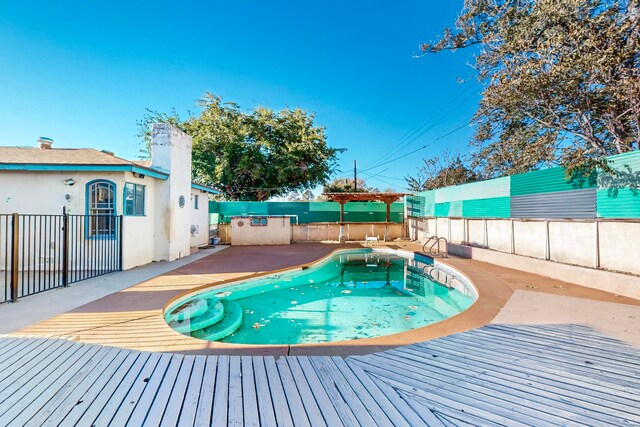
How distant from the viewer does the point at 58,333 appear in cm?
303

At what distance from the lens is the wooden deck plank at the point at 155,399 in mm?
1551

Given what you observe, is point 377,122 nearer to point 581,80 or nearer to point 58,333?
point 581,80

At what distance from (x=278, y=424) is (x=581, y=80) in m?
9.33

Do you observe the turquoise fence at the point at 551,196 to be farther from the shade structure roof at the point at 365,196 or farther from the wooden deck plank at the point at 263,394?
the wooden deck plank at the point at 263,394

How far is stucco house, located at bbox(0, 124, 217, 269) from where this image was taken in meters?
6.38

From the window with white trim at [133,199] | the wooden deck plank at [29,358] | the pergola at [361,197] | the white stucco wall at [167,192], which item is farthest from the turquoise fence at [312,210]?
the wooden deck plank at [29,358]

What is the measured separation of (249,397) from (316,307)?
13.4 ft

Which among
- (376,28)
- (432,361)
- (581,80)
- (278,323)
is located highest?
(376,28)

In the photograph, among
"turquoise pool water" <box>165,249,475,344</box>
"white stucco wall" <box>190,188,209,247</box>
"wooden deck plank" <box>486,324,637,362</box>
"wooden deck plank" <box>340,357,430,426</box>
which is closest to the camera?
"wooden deck plank" <box>340,357,430,426</box>

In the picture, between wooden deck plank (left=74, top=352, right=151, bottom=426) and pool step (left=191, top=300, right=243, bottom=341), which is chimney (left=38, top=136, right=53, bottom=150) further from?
wooden deck plank (left=74, top=352, right=151, bottom=426)

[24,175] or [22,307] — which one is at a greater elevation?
[24,175]

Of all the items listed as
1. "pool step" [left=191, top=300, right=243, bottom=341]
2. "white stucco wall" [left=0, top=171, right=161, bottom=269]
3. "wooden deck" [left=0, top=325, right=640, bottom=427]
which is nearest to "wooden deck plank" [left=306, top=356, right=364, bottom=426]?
"wooden deck" [left=0, top=325, right=640, bottom=427]

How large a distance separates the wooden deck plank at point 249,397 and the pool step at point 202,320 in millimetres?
2187

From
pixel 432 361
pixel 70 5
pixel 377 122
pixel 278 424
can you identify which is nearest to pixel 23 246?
pixel 70 5
